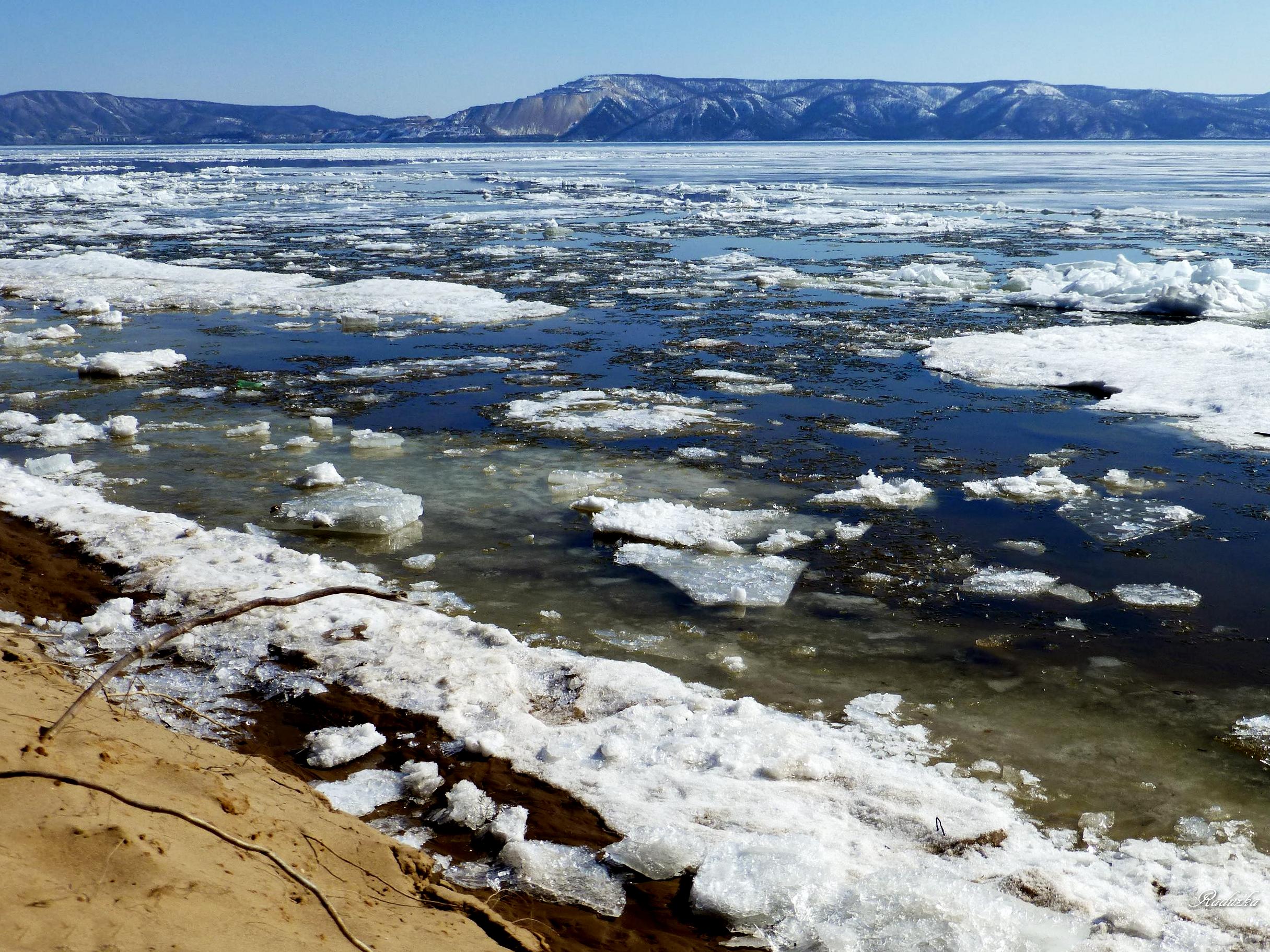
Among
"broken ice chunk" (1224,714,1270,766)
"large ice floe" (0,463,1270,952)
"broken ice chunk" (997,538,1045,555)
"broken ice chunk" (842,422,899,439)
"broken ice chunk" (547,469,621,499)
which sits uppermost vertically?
"broken ice chunk" (842,422,899,439)

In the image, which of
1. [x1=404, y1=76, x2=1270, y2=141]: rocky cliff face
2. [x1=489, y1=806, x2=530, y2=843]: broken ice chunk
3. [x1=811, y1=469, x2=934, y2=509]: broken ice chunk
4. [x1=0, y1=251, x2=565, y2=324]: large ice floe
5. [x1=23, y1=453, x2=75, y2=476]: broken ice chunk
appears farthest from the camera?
[x1=404, y1=76, x2=1270, y2=141]: rocky cliff face

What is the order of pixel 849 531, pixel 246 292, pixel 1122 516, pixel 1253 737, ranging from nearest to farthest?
pixel 1253 737 < pixel 849 531 < pixel 1122 516 < pixel 246 292

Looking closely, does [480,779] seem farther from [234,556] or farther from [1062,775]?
[234,556]

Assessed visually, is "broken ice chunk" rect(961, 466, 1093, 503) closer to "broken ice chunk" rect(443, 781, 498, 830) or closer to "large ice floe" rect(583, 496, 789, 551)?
"large ice floe" rect(583, 496, 789, 551)

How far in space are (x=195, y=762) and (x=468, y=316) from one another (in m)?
9.71

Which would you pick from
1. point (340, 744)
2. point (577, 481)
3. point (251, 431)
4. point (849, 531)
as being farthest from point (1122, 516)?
point (251, 431)

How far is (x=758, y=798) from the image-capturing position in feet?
10.7

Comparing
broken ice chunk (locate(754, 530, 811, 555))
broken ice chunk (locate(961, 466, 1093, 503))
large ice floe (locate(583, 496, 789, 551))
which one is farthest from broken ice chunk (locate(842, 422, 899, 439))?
broken ice chunk (locate(754, 530, 811, 555))

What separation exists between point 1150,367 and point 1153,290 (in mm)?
4207

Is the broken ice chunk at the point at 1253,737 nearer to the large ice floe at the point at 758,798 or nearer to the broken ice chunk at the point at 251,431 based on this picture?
the large ice floe at the point at 758,798

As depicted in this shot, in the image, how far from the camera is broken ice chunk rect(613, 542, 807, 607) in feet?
15.8

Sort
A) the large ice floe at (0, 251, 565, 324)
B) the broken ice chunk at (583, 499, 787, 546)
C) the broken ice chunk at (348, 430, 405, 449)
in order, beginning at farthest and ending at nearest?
the large ice floe at (0, 251, 565, 324) < the broken ice chunk at (348, 430, 405, 449) < the broken ice chunk at (583, 499, 787, 546)

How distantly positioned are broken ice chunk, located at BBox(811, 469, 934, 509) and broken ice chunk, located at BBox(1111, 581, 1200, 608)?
4.63ft

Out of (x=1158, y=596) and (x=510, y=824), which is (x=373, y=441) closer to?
(x=510, y=824)
